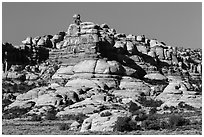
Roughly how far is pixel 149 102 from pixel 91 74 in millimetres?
11852

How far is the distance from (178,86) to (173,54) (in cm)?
3619

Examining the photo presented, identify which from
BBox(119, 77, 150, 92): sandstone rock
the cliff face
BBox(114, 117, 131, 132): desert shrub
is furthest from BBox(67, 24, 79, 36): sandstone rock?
BBox(114, 117, 131, 132): desert shrub

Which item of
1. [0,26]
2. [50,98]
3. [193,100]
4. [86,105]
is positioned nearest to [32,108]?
[50,98]

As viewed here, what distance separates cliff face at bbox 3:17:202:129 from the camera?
149ft

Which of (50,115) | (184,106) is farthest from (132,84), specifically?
(50,115)

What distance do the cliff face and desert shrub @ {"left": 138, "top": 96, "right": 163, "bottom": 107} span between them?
631 millimetres

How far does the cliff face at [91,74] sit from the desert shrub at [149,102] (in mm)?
631

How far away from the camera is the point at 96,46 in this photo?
62531 millimetres

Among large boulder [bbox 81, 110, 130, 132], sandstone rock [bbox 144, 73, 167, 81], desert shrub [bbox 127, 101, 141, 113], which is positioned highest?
sandstone rock [bbox 144, 73, 167, 81]

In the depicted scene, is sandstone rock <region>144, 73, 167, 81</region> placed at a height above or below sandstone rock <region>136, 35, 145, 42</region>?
below

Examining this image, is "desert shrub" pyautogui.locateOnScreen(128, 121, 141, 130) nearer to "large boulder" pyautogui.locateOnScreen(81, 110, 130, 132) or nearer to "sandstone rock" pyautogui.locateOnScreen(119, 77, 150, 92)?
"large boulder" pyautogui.locateOnScreen(81, 110, 130, 132)

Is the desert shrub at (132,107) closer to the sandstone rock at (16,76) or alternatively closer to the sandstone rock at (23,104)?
the sandstone rock at (23,104)

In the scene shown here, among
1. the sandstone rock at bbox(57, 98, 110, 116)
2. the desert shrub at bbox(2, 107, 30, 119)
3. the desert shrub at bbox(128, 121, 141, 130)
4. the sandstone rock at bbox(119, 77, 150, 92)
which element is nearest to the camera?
the desert shrub at bbox(128, 121, 141, 130)

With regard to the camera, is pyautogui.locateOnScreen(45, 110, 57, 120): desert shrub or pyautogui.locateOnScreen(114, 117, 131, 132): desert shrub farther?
pyautogui.locateOnScreen(45, 110, 57, 120): desert shrub
